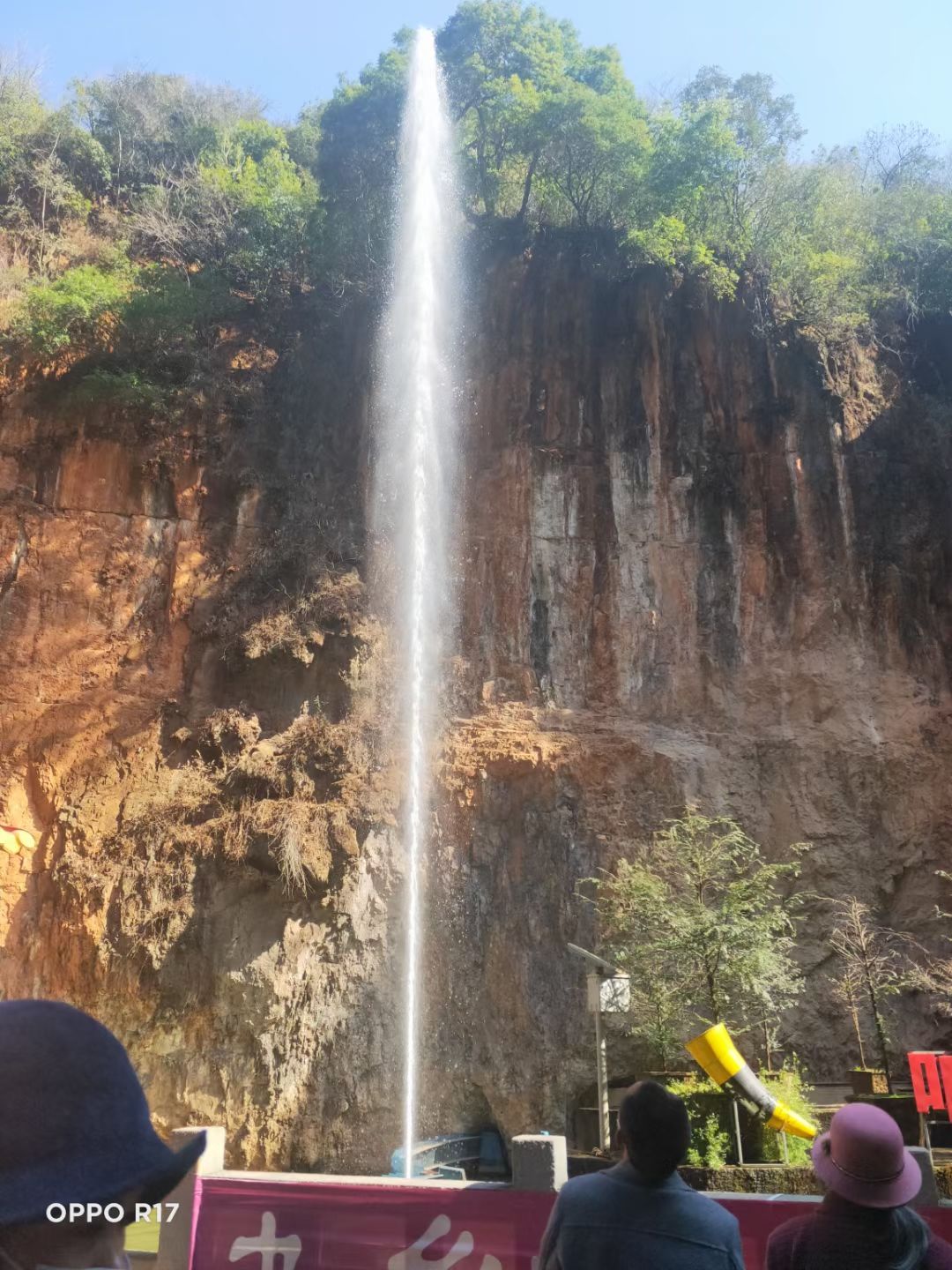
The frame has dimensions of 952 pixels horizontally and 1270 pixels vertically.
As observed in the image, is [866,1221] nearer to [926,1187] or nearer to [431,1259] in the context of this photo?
[431,1259]

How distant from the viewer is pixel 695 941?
11.2m

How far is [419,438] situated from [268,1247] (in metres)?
15.7

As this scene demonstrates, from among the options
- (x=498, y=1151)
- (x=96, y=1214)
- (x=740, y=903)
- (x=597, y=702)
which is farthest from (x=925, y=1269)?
(x=597, y=702)

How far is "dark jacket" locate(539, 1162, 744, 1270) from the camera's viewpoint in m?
2.51

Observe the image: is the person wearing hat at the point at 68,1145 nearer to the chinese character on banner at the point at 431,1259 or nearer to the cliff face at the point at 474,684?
the chinese character on banner at the point at 431,1259

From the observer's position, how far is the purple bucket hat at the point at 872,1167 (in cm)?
248

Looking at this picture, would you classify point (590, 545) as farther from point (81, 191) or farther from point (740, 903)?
point (81, 191)

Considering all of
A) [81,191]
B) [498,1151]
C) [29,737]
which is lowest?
[498,1151]

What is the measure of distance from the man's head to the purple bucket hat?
1.35ft

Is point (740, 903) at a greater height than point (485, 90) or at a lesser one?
lesser

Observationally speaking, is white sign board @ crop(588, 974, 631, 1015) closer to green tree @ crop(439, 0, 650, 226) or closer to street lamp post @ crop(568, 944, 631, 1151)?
street lamp post @ crop(568, 944, 631, 1151)

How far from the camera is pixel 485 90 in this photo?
21.8m

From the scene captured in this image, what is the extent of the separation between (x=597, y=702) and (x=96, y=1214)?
624 inches

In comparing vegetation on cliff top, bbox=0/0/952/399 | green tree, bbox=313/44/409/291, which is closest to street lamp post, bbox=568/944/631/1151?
vegetation on cliff top, bbox=0/0/952/399
